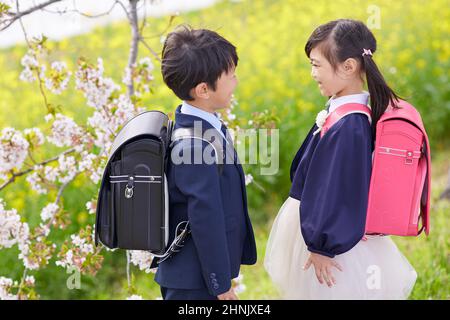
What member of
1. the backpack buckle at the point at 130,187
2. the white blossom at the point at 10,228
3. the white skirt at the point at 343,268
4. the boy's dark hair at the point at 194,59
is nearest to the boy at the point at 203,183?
the boy's dark hair at the point at 194,59

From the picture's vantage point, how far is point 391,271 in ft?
6.95

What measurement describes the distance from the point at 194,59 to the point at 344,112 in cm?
51

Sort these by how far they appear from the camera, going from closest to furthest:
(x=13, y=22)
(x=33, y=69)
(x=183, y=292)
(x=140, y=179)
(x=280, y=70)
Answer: (x=140, y=179)
(x=183, y=292)
(x=13, y=22)
(x=33, y=69)
(x=280, y=70)

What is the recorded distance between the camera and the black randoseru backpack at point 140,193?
6.08ft

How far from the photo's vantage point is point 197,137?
1.87 m

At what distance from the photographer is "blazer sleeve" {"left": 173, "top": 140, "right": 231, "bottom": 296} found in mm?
1812

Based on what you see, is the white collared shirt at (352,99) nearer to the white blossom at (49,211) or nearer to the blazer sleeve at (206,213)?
the blazer sleeve at (206,213)

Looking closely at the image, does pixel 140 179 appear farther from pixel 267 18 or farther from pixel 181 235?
pixel 267 18

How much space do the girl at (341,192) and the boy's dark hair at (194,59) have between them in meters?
0.31

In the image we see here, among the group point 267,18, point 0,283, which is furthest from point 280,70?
point 0,283

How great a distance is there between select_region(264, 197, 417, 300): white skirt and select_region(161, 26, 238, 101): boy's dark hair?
0.57 metres

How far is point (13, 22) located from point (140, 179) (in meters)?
1.21

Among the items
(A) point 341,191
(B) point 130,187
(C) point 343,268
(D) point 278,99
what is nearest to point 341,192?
(A) point 341,191

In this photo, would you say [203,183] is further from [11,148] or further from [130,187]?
[11,148]
